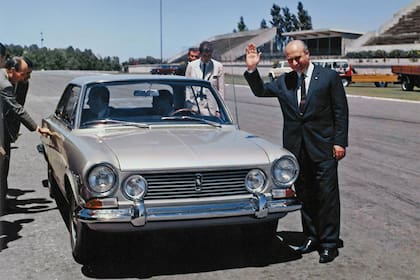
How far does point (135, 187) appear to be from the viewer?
4324mm

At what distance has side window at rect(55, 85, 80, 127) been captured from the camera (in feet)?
19.2

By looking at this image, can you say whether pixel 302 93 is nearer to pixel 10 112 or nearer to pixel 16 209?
pixel 10 112

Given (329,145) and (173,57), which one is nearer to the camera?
(329,145)

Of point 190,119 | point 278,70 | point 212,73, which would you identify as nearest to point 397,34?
point 278,70

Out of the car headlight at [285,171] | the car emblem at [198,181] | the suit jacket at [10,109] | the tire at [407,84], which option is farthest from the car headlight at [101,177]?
the tire at [407,84]

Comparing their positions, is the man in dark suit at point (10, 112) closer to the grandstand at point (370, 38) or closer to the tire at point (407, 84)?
the tire at point (407, 84)

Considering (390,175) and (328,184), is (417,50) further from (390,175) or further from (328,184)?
(328,184)

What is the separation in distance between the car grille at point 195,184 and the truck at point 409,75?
93.3 feet

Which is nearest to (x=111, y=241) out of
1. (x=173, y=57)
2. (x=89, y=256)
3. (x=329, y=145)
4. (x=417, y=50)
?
(x=89, y=256)

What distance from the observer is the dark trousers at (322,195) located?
4.98 meters

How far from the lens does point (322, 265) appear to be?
4.78m

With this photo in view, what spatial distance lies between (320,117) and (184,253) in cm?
167

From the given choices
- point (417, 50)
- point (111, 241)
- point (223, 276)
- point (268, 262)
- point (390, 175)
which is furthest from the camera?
point (417, 50)

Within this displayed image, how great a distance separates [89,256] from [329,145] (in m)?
2.23
